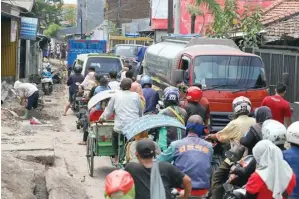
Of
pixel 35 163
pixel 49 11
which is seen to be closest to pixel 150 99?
pixel 35 163

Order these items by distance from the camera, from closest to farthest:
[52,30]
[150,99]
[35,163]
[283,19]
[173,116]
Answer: [173,116] < [35,163] < [150,99] < [283,19] < [52,30]

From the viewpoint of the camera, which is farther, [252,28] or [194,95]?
[252,28]

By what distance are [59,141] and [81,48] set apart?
61.6 feet

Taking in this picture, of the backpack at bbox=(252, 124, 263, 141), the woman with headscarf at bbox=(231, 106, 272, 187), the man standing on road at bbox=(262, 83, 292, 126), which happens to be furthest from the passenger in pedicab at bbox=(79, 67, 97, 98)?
the backpack at bbox=(252, 124, 263, 141)

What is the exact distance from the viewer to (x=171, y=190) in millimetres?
5766

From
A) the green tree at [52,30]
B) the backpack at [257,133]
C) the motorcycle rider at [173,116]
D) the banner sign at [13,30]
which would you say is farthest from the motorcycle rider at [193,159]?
the green tree at [52,30]

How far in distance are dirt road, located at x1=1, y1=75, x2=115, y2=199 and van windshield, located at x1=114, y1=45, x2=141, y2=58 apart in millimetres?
11604

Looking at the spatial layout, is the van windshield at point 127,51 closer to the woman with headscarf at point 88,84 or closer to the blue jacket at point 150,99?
the woman with headscarf at point 88,84

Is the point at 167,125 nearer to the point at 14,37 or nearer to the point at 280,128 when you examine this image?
the point at 280,128

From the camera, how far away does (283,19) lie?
1880cm

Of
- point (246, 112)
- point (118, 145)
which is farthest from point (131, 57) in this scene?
point (246, 112)

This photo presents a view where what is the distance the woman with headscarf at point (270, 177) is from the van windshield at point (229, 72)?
23.6ft

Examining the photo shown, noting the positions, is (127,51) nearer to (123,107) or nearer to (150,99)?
(150,99)

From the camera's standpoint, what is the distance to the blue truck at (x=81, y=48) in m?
33.1
